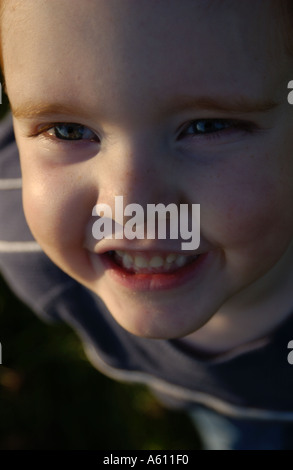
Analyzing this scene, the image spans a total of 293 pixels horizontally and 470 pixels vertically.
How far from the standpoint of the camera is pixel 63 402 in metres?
1.70

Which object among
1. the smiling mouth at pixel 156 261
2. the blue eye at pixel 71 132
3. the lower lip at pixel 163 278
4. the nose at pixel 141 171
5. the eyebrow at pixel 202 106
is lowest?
the lower lip at pixel 163 278

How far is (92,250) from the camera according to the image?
34.7 inches

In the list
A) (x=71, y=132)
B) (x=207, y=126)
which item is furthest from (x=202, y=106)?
(x=71, y=132)

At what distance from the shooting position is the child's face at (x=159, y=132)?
2.23 feet

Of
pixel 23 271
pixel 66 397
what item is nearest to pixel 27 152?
pixel 23 271

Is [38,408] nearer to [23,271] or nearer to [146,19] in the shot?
[23,271]

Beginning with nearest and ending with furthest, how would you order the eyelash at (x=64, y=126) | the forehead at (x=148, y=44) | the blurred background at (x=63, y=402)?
the forehead at (x=148, y=44)
the eyelash at (x=64, y=126)
the blurred background at (x=63, y=402)

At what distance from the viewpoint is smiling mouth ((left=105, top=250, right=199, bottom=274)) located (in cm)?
87

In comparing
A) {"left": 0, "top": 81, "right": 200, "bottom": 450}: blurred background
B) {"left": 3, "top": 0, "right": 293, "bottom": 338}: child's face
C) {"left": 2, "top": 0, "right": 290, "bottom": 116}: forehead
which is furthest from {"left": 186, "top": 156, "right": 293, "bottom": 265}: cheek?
{"left": 0, "top": 81, "right": 200, "bottom": 450}: blurred background

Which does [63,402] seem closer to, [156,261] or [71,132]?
[156,261]

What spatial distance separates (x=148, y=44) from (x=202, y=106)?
93 millimetres

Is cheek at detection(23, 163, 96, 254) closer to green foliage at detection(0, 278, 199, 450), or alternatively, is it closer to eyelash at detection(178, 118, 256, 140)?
eyelash at detection(178, 118, 256, 140)

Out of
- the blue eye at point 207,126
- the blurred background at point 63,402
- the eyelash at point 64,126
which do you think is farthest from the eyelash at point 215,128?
the blurred background at point 63,402

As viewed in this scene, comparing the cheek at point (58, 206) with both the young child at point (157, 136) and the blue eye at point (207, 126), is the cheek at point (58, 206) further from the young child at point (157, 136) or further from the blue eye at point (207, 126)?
the blue eye at point (207, 126)
